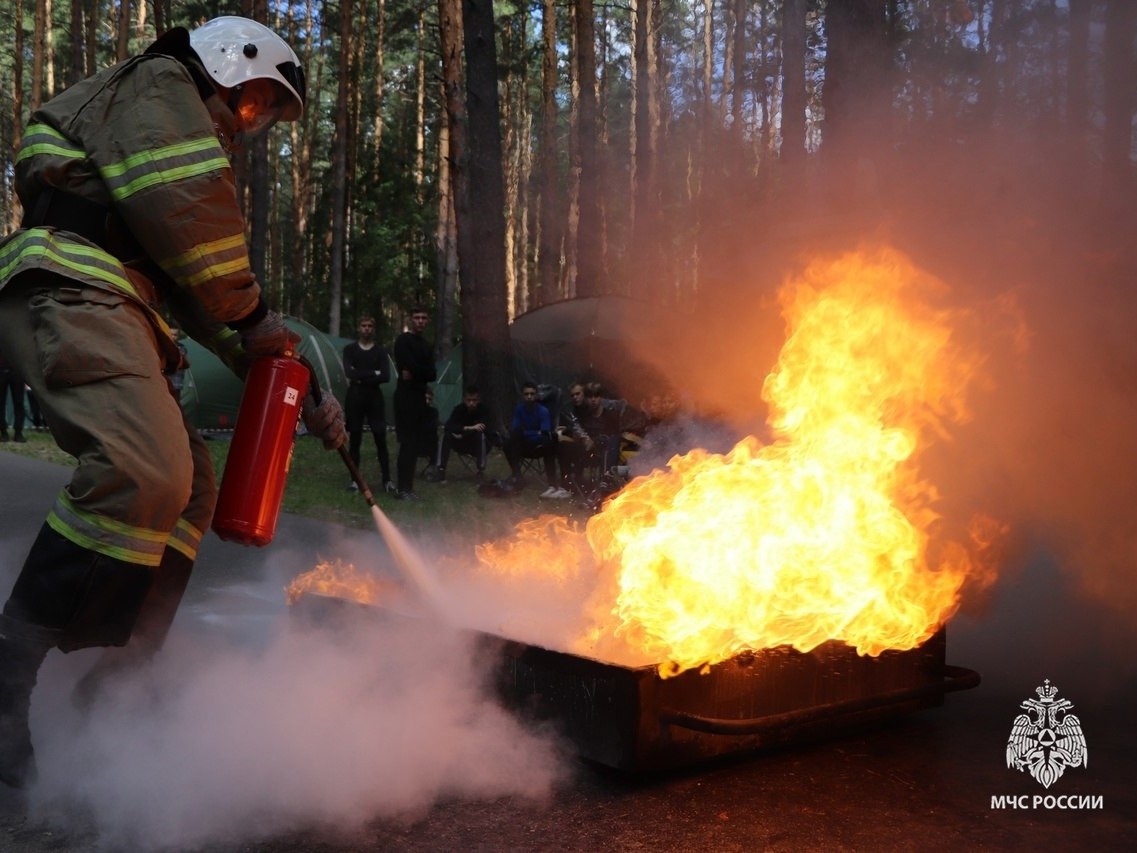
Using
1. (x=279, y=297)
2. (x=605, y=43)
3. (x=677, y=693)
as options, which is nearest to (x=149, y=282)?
(x=677, y=693)

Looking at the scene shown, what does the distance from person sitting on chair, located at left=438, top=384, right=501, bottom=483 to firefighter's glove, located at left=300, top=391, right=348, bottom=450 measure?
8966 mm

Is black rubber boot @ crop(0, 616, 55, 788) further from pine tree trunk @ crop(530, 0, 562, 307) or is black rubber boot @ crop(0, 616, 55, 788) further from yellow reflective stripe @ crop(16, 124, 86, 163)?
pine tree trunk @ crop(530, 0, 562, 307)

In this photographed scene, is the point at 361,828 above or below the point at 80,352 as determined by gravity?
below

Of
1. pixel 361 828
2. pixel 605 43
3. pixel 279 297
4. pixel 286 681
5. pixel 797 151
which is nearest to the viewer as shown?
pixel 361 828

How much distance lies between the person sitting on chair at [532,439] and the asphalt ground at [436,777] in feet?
26.3

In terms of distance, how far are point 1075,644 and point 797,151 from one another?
141 inches

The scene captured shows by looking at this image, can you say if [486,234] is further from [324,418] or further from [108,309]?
[108,309]

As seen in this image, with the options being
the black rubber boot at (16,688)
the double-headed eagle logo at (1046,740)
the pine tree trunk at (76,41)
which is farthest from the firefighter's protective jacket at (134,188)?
the pine tree trunk at (76,41)

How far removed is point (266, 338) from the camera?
347 centimetres

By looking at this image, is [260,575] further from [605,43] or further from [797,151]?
[605,43]

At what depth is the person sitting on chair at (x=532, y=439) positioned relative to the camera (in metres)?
12.2

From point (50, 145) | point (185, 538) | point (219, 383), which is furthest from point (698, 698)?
point (219, 383)

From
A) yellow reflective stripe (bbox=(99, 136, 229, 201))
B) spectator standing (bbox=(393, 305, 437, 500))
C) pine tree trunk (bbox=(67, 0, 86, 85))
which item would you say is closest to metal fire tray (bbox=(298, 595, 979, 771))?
yellow reflective stripe (bbox=(99, 136, 229, 201))

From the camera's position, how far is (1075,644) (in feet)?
16.5
